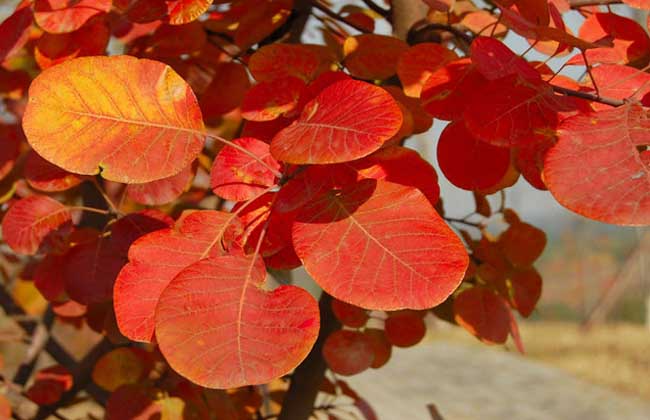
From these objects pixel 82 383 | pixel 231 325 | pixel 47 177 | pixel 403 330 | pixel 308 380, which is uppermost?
pixel 231 325

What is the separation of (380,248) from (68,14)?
1.01 feet

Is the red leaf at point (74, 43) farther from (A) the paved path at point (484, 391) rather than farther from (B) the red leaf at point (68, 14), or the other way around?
(A) the paved path at point (484, 391)

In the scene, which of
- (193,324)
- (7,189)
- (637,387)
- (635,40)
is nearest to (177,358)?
(193,324)

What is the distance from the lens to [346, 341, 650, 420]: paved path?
15.6 feet

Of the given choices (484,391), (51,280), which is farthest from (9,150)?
(484,391)

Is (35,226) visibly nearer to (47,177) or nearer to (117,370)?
(47,177)

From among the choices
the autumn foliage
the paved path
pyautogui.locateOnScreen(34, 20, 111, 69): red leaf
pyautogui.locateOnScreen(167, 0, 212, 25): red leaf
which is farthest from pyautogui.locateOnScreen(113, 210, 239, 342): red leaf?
the paved path

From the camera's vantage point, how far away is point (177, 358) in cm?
36

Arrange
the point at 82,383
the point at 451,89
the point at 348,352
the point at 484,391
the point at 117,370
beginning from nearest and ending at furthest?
the point at 451,89 → the point at 348,352 → the point at 117,370 → the point at 82,383 → the point at 484,391

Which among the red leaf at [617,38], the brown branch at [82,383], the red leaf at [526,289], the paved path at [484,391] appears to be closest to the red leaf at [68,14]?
the red leaf at [617,38]

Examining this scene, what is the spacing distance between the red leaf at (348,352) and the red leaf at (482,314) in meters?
0.08

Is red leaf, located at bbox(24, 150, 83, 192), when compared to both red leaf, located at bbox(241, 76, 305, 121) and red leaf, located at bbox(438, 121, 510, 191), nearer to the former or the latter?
red leaf, located at bbox(241, 76, 305, 121)

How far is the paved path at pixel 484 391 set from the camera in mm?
4750

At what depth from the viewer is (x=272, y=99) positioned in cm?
50
